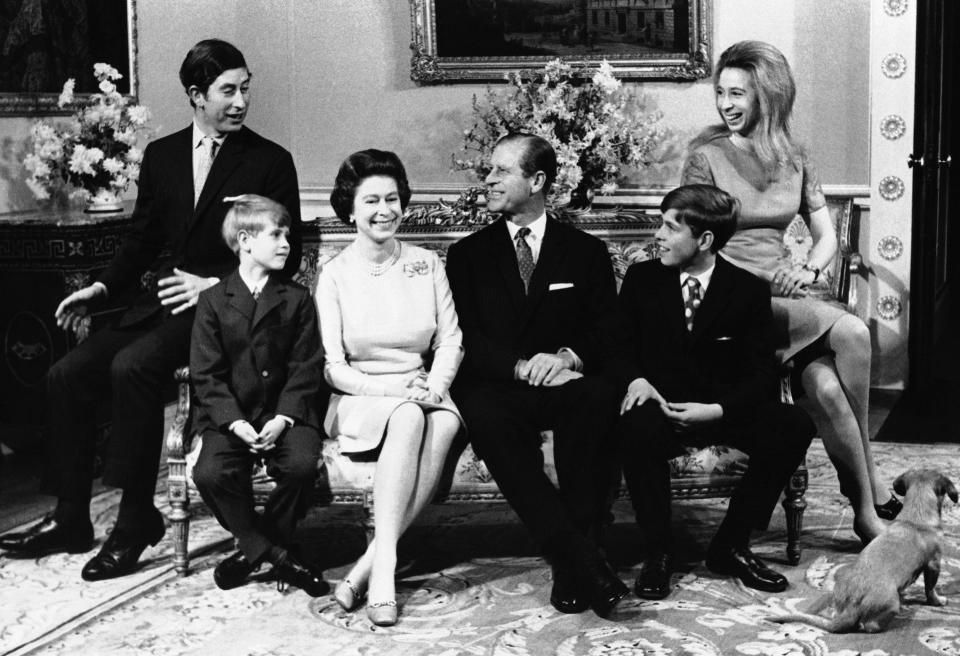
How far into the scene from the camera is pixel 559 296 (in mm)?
4488

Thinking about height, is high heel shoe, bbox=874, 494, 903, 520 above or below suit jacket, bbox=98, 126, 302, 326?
below

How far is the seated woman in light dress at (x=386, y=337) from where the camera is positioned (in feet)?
13.7

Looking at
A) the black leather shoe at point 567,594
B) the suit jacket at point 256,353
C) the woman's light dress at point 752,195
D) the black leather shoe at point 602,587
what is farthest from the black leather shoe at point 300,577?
the woman's light dress at point 752,195

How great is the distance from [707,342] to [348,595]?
1446mm

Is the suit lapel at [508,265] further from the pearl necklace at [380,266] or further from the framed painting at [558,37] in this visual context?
the framed painting at [558,37]

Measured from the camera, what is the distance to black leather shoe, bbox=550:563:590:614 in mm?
3969

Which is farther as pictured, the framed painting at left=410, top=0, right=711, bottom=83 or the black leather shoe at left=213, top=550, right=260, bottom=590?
the framed painting at left=410, top=0, right=711, bottom=83

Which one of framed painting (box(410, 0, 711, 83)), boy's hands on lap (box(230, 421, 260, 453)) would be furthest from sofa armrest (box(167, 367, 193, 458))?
framed painting (box(410, 0, 711, 83))

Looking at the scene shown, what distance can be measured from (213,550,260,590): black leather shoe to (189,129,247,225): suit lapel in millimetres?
1229

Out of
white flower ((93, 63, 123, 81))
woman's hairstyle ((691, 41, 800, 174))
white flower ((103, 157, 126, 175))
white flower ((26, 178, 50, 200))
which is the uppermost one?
white flower ((93, 63, 123, 81))

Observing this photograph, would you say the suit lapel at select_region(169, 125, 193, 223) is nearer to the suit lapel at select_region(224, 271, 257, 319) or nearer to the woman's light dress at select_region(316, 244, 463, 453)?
the suit lapel at select_region(224, 271, 257, 319)

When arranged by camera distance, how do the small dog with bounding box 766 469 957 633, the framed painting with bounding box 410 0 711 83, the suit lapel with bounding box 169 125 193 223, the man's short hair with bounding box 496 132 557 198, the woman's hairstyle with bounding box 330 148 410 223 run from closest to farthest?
the small dog with bounding box 766 469 957 633 < the woman's hairstyle with bounding box 330 148 410 223 < the man's short hair with bounding box 496 132 557 198 < the suit lapel with bounding box 169 125 193 223 < the framed painting with bounding box 410 0 711 83

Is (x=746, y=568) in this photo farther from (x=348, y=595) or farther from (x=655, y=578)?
(x=348, y=595)

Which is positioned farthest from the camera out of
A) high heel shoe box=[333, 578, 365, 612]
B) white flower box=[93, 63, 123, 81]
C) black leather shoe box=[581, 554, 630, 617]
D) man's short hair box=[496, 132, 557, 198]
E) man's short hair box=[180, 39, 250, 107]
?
white flower box=[93, 63, 123, 81]
